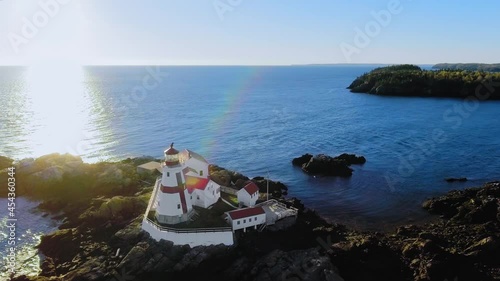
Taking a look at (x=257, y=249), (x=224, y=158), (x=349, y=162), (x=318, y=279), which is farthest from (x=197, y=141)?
(x=318, y=279)

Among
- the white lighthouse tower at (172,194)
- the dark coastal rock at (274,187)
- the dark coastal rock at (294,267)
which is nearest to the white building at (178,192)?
the white lighthouse tower at (172,194)

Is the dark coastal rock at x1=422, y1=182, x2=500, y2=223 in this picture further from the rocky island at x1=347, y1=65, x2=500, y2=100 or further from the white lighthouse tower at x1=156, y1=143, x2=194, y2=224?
the rocky island at x1=347, y1=65, x2=500, y2=100

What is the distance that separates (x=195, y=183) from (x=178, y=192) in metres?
3.34

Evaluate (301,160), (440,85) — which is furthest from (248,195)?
(440,85)

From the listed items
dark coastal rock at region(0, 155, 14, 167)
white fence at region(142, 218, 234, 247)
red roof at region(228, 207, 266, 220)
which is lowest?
white fence at region(142, 218, 234, 247)

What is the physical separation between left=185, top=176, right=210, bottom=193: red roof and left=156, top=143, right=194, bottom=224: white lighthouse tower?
6.89 feet

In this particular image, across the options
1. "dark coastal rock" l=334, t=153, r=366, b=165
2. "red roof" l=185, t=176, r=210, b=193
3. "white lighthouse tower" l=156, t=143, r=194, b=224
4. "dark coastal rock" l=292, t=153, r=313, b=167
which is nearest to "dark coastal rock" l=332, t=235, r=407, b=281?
"red roof" l=185, t=176, r=210, b=193

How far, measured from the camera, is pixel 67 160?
4925 cm

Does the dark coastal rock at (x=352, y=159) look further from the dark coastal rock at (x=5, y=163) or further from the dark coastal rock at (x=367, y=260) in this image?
the dark coastal rock at (x=5, y=163)

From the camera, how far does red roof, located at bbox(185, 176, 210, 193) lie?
3272 centimetres

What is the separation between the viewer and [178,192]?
98.0 feet

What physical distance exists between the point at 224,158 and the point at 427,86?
92.8m

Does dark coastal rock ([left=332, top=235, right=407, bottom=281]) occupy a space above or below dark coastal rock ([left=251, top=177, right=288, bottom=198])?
below

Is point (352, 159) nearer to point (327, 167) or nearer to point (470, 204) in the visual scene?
point (327, 167)
